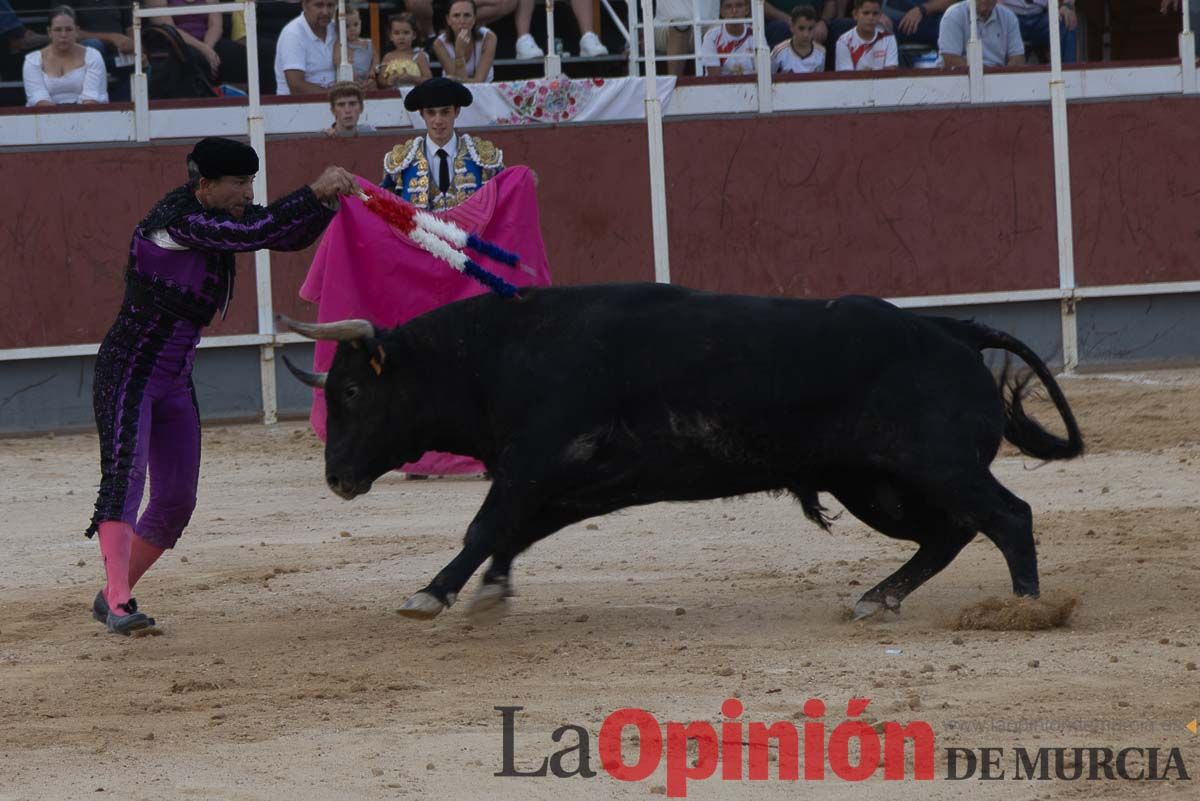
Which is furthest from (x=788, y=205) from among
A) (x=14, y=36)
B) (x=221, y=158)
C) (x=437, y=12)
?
(x=221, y=158)

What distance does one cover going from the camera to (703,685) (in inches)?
176

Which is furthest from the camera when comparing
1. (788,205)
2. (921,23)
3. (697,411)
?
(921,23)

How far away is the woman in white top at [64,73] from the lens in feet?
35.7

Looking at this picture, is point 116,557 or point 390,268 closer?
point 116,557

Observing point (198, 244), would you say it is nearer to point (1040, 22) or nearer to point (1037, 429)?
point (1037, 429)

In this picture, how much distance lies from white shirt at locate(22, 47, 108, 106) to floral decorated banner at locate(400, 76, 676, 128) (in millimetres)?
1746

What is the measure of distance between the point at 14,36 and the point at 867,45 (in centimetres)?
495

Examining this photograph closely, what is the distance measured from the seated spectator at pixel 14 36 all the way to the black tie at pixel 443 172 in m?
4.01

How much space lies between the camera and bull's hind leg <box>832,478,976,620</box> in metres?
5.25

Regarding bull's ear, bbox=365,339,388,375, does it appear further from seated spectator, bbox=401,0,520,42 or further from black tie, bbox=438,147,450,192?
seated spectator, bbox=401,0,520,42

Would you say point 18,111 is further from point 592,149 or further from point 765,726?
point 765,726

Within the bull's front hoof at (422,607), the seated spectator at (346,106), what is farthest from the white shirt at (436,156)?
the bull's front hoof at (422,607)

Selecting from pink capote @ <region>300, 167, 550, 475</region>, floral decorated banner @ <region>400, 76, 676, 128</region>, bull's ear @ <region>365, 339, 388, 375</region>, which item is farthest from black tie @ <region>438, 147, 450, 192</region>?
bull's ear @ <region>365, 339, 388, 375</region>

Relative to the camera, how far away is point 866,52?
1171 cm
